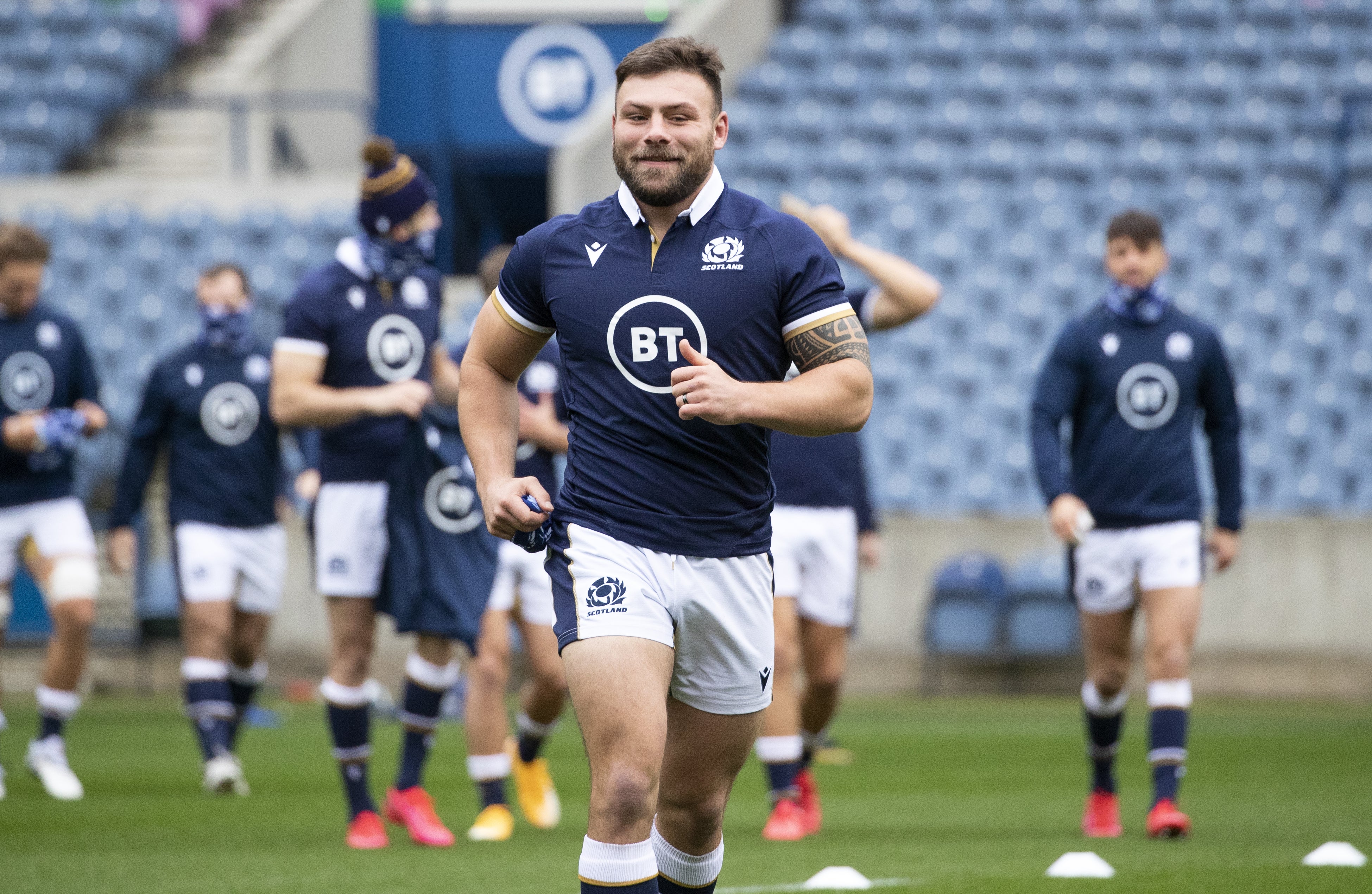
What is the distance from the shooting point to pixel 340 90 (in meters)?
21.4

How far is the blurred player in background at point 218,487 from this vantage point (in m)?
8.70

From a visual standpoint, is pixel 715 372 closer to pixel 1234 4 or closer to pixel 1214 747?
pixel 1214 747

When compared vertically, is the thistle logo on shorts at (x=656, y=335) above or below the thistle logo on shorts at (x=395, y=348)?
above

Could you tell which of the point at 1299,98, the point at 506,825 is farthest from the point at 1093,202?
the point at 506,825

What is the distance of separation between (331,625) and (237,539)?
2094mm

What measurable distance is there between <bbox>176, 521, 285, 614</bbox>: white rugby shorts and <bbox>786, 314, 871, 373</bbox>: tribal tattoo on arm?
531 centimetres

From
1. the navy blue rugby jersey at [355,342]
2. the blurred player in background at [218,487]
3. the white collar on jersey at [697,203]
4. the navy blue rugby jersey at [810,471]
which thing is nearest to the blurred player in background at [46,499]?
the blurred player in background at [218,487]

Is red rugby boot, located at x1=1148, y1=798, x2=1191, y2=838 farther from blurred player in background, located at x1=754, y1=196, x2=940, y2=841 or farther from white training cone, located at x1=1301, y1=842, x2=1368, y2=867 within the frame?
blurred player in background, located at x1=754, y1=196, x2=940, y2=841

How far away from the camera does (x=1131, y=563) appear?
281 inches

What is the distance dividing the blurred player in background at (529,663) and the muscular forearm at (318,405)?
814 mm

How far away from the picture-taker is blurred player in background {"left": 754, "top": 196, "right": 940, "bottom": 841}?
723 centimetres

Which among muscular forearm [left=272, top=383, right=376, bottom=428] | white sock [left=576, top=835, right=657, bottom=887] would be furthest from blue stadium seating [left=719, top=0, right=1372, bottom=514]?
white sock [left=576, top=835, right=657, bottom=887]

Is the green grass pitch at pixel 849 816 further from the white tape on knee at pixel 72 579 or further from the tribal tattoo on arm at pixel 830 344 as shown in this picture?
the tribal tattoo on arm at pixel 830 344

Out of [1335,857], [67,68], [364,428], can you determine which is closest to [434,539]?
[364,428]
